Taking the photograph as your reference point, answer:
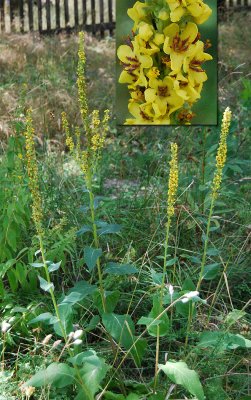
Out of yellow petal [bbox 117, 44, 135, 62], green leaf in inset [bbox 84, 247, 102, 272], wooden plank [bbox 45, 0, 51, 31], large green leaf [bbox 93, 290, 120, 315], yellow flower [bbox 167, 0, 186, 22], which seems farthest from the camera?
wooden plank [bbox 45, 0, 51, 31]

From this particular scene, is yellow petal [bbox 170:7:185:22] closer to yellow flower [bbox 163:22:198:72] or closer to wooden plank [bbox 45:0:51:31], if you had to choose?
yellow flower [bbox 163:22:198:72]

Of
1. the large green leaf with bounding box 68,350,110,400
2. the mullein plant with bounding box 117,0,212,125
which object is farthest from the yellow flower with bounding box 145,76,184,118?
the large green leaf with bounding box 68,350,110,400

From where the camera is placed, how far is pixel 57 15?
1230 centimetres

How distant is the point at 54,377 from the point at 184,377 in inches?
16.9

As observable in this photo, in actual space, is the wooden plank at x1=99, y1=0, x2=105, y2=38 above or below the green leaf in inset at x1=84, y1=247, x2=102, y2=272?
above

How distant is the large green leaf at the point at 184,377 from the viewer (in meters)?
2.31

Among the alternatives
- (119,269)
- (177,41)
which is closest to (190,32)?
(177,41)

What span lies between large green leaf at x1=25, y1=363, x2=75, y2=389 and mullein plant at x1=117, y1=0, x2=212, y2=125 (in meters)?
1.52

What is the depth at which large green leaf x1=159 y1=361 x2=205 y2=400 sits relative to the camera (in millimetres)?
2309

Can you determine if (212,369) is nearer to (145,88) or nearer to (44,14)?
(145,88)

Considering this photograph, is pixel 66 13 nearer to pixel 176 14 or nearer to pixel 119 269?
pixel 176 14

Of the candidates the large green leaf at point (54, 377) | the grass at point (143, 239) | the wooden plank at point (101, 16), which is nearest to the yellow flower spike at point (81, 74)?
the grass at point (143, 239)

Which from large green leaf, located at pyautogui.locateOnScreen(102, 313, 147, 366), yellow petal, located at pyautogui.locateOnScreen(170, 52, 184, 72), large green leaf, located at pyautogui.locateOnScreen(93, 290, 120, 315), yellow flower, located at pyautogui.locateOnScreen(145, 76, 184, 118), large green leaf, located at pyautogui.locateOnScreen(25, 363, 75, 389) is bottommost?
large green leaf, located at pyautogui.locateOnScreen(25, 363, 75, 389)

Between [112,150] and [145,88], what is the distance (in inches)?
75.6
